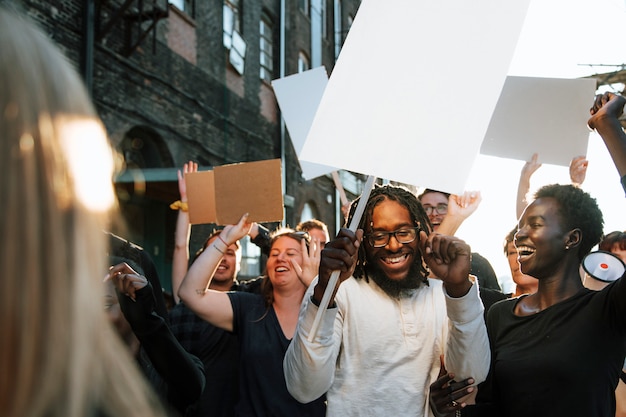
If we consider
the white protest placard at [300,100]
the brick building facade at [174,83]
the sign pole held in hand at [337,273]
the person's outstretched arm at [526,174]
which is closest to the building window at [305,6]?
the brick building facade at [174,83]

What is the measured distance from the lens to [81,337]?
63 cm

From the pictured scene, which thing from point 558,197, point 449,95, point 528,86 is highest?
point 528,86

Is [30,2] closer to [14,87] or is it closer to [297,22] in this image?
[14,87]

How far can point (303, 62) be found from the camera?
55.4 feet

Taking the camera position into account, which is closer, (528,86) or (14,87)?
(14,87)

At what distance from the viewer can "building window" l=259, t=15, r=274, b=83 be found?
1438 cm

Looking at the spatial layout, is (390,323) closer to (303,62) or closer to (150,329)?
(150,329)

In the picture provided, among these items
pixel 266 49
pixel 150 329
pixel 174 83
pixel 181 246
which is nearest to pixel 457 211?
pixel 150 329

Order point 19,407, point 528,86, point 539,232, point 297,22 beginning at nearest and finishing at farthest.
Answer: point 19,407
point 539,232
point 528,86
point 297,22

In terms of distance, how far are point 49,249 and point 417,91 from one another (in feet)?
4.65

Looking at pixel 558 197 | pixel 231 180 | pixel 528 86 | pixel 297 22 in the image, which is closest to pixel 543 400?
pixel 558 197

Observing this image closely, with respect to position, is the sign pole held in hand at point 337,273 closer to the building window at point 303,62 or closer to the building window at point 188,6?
the building window at point 188,6

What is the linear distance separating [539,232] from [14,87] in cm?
204

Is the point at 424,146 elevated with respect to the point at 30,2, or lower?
lower
